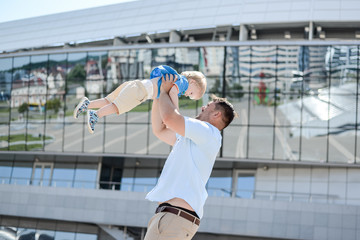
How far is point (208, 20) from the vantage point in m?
36.8

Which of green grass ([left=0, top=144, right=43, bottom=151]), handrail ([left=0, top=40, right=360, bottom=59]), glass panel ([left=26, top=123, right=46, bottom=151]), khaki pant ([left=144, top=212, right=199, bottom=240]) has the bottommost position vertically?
khaki pant ([left=144, top=212, right=199, bottom=240])

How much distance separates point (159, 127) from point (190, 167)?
1.87 ft

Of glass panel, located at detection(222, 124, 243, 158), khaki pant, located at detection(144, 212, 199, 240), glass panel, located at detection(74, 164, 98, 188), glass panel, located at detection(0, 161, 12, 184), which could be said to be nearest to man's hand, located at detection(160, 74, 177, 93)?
khaki pant, located at detection(144, 212, 199, 240)

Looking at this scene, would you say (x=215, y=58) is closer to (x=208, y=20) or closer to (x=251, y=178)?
(x=208, y=20)

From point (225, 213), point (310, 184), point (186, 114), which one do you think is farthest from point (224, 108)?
point (310, 184)

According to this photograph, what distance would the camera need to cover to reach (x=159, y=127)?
5.69 m

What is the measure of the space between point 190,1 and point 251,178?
440 inches

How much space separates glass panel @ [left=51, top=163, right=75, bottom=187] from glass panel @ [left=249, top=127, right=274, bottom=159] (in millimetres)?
11117

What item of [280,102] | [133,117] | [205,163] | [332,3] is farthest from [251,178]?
[205,163]

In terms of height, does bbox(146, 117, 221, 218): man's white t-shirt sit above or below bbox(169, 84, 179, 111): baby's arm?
below

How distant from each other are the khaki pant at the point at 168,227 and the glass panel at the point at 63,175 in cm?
3350

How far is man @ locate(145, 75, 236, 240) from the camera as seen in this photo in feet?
17.0

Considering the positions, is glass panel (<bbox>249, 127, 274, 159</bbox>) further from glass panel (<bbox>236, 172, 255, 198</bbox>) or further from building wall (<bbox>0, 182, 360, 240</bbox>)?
building wall (<bbox>0, 182, 360, 240</bbox>)

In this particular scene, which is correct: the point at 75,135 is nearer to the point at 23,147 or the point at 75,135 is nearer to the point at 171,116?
the point at 23,147
